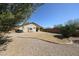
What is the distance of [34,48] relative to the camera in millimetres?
4539

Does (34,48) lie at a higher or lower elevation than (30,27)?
lower

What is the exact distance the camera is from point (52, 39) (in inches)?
181

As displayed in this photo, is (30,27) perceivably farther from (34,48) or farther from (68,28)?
(68,28)

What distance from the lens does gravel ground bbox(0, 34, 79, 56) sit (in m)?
4.51

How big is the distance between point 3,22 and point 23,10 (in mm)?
395

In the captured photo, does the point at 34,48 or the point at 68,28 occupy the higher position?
the point at 68,28

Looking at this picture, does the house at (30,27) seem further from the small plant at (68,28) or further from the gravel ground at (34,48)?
the small plant at (68,28)

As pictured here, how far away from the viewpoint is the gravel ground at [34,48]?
14.8 feet

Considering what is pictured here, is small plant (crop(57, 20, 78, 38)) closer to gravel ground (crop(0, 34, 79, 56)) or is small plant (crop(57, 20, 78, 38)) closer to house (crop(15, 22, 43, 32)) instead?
gravel ground (crop(0, 34, 79, 56))

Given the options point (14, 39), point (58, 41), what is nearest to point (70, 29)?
point (58, 41)

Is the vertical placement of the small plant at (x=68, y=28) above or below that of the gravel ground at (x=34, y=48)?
above

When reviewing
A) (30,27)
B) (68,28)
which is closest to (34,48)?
(30,27)

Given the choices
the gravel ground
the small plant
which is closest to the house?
the gravel ground

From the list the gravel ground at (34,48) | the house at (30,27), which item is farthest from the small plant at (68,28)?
the house at (30,27)
